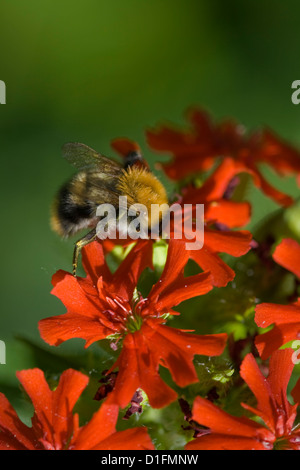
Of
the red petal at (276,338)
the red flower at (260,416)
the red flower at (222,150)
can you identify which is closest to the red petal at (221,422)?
the red flower at (260,416)

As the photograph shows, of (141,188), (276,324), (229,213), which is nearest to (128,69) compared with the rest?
(229,213)

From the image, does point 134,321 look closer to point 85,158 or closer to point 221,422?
point 221,422

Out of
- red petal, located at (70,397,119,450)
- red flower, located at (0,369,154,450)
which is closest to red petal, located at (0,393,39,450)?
red flower, located at (0,369,154,450)

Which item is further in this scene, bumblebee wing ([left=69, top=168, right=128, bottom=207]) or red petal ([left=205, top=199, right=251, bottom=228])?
red petal ([left=205, top=199, right=251, bottom=228])

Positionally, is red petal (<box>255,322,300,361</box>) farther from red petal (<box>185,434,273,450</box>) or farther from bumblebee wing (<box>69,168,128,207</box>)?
bumblebee wing (<box>69,168,128,207</box>)
